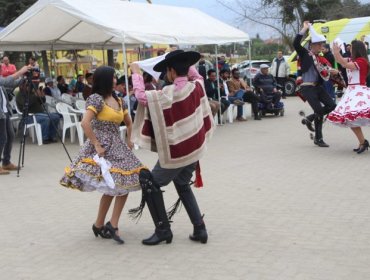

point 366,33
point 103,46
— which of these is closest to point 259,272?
point 103,46

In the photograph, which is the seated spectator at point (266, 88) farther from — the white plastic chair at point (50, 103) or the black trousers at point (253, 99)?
the white plastic chair at point (50, 103)

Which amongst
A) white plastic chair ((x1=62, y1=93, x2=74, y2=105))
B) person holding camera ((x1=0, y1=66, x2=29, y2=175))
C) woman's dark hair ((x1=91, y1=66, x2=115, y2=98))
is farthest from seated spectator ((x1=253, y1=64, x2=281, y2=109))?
woman's dark hair ((x1=91, y1=66, x2=115, y2=98))

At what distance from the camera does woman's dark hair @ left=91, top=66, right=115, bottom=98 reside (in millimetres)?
4785

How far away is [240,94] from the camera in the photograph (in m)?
14.6

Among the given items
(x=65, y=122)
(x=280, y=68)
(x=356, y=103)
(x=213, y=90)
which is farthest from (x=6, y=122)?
(x=280, y=68)

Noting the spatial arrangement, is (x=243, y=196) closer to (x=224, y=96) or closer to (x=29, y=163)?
(x=29, y=163)

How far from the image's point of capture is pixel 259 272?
4.12 meters

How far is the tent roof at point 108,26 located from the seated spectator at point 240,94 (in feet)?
3.78

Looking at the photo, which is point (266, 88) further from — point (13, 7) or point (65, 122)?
point (13, 7)

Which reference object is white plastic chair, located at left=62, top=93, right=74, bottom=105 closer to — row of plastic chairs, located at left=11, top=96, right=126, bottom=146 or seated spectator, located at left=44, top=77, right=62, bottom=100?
seated spectator, located at left=44, top=77, right=62, bottom=100

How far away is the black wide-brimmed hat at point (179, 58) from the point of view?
14.9ft

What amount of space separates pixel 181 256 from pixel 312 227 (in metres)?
1.35

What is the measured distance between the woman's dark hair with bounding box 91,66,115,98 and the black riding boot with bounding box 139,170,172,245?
2.57 ft

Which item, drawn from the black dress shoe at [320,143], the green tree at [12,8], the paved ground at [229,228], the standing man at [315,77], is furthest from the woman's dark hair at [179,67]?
the green tree at [12,8]
